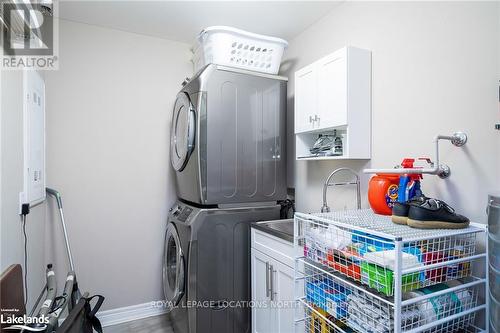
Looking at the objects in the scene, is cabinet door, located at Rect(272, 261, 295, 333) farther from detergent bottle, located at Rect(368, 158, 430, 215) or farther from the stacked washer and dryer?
detergent bottle, located at Rect(368, 158, 430, 215)

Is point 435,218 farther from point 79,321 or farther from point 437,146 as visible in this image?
point 79,321

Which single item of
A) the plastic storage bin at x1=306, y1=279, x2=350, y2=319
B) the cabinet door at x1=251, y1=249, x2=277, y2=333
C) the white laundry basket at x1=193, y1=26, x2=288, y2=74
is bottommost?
the cabinet door at x1=251, y1=249, x2=277, y2=333

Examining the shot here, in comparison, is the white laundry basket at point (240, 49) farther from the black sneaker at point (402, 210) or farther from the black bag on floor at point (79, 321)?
the black bag on floor at point (79, 321)

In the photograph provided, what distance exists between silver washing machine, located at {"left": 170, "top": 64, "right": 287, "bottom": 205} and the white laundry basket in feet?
0.29

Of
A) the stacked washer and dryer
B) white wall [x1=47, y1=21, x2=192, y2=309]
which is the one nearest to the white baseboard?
white wall [x1=47, y1=21, x2=192, y2=309]

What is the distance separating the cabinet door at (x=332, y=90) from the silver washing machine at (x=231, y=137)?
1.55ft

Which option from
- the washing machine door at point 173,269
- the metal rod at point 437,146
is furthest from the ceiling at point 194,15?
the washing machine door at point 173,269

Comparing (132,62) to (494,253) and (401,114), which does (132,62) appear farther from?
(494,253)

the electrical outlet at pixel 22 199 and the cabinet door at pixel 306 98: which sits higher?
the cabinet door at pixel 306 98

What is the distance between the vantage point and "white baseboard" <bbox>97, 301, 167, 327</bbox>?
97.1 inches

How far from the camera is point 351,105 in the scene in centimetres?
172

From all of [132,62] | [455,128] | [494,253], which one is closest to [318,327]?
[494,253]

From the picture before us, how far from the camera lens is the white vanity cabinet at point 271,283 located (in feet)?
5.54

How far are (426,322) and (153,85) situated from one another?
8.74ft
